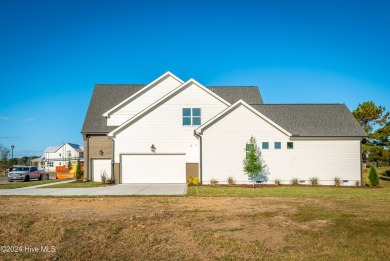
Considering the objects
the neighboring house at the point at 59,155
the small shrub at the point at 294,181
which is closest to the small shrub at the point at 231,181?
the small shrub at the point at 294,181

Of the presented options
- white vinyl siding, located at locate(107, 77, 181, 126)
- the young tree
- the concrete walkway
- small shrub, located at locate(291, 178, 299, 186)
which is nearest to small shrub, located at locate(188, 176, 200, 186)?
the concrete walkway

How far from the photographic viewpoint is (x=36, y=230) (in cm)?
934

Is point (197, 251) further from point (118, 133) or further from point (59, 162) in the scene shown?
point (59, 162)

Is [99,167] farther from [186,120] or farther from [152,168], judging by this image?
[186,120]

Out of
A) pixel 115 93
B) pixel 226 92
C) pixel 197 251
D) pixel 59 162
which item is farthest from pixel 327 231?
pixel 59 162

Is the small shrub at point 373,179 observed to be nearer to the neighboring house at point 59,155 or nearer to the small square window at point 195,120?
the small square window at point 195,120

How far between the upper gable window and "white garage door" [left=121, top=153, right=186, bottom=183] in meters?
2.59

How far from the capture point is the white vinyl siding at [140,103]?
28984 mm

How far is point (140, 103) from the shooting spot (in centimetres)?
2919

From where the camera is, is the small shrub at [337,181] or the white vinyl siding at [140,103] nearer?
the small shrub at [337,181]

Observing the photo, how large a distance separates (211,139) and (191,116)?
310cm

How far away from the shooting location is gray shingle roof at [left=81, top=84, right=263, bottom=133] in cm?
2989

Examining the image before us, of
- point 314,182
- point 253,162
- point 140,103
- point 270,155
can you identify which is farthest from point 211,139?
point 140,103

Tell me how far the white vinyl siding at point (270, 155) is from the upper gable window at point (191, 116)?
Result: 2213 mm
